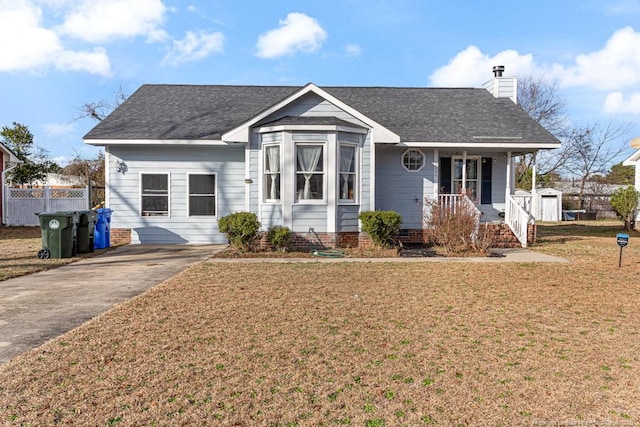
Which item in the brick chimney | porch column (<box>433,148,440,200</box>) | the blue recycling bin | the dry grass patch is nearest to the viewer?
the dry grass patch

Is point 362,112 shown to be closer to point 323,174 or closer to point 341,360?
point 323,174

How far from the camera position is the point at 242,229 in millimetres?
12297

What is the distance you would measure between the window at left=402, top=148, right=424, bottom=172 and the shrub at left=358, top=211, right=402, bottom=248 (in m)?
3.01

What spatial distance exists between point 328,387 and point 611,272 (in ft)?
27.3

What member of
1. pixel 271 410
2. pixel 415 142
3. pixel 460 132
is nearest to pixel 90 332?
pixel 271 410

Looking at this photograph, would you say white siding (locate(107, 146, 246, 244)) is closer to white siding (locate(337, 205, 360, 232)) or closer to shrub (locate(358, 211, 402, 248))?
white siding (locate(337, 205, 360, 232))

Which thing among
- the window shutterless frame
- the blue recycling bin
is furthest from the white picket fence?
the window shutterless frame

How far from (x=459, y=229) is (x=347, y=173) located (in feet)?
10.6

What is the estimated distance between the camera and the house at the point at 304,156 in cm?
Result: 1328

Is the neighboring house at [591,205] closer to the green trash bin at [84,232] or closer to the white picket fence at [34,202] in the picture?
the white picket fence at [34,202]

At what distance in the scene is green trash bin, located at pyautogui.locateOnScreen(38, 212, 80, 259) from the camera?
38.6 feet

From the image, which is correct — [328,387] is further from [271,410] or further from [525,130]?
[525,130]

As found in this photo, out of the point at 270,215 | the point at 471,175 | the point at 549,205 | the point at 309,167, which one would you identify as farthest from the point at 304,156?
the point at 549,205

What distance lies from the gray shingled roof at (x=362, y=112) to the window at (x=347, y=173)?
2.14 m
